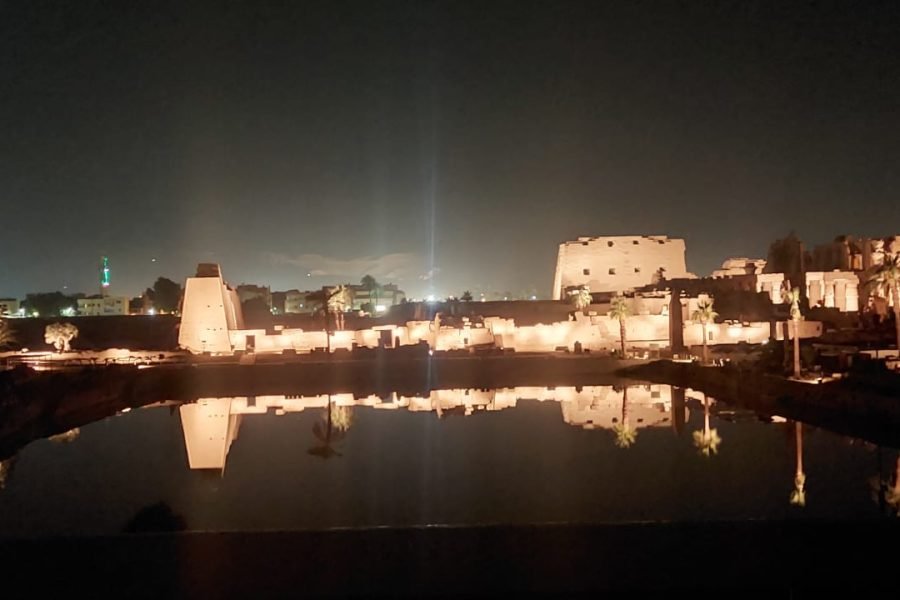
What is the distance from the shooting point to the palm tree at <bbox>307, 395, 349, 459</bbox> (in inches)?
674

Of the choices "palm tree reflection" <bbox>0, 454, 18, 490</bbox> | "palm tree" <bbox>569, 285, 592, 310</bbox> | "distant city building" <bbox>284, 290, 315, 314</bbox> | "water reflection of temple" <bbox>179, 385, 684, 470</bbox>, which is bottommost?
"palm tree reflection" <bbox>0, 454, 18, 490</bbox>

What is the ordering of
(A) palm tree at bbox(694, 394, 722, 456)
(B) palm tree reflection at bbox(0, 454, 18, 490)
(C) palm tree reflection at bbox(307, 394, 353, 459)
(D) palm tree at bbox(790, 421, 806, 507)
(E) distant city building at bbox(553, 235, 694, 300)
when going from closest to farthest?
1. (D) palm tree at bbox(790, 421, 806, 507)
2. (B) palm tree reflection at bbox(0, 454, 18, 490)
3. (A) palm tree at bbox(694, 394, 722, 456)
4. (C) palm tree reflection at bbox(307, 394, 353, 459)
5. (E) distant city building at bbox(553, 235, 694, 300)

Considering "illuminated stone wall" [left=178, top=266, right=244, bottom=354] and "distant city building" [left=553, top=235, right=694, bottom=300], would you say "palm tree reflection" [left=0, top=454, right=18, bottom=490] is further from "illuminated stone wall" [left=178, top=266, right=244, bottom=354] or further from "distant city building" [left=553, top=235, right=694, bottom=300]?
"distant city building" [left=553, top=235, right=694, bottom=300]

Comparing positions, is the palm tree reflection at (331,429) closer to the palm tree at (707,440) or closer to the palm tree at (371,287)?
the palm tree at (707,440)

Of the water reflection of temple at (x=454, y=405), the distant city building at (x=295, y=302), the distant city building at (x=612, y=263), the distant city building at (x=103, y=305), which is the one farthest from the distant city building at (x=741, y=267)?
the distant city building at (x=103, y=305)

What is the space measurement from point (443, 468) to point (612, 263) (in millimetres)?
41487

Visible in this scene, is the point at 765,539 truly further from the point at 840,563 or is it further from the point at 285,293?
the point at 285,293

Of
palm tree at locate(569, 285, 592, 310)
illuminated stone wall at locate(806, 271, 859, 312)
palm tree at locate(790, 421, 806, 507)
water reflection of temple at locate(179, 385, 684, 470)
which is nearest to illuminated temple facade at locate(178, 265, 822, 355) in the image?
palm tree at locate(569, 285, 592, 310)

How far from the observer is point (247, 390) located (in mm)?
30375

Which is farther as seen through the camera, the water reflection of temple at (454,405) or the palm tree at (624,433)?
the water reflection of temple at (454,405)

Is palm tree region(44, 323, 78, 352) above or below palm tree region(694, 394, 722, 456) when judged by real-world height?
above

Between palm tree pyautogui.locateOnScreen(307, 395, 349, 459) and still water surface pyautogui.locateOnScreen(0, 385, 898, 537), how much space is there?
0.27ft

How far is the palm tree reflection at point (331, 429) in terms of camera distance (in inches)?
683

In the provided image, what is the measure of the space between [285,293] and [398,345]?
46.8 metres
